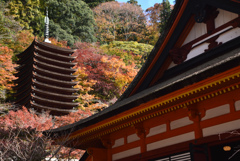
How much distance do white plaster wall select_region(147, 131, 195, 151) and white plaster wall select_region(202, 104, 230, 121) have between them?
20.4 inches

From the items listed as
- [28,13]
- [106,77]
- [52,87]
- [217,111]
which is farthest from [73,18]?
[217,111]

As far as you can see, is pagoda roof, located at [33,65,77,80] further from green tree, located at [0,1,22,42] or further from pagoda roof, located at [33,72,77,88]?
green tree, located at [0,1,22,42]

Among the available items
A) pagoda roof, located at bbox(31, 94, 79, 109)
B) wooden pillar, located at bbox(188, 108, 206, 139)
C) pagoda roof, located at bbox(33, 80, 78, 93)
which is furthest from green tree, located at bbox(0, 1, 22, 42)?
wooden pillar, located at bbox(188, 108, 206, 139)

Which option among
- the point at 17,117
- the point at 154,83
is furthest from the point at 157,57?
the point at 17,117

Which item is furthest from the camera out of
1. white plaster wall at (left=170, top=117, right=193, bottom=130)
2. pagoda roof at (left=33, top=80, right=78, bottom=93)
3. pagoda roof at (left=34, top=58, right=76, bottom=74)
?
pagoda roof at (left=34, top=58, right=76, bottom=74)

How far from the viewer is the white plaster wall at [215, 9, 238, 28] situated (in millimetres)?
7238

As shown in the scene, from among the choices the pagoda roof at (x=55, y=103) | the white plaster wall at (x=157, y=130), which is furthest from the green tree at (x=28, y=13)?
the white plaster wall at (x=157, y=130)

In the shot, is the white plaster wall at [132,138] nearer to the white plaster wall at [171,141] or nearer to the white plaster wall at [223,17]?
the white plaster wall at [171,141]

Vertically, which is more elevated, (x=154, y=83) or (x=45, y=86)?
(x=45, y=86)

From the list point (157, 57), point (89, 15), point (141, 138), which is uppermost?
point (89, 15)

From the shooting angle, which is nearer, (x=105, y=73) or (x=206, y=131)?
(x=206, y=131)

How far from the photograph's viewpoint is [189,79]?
215 inches

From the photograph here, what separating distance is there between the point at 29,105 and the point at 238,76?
21000 mm

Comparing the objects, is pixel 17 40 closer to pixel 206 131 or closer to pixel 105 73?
pixel 105 73
